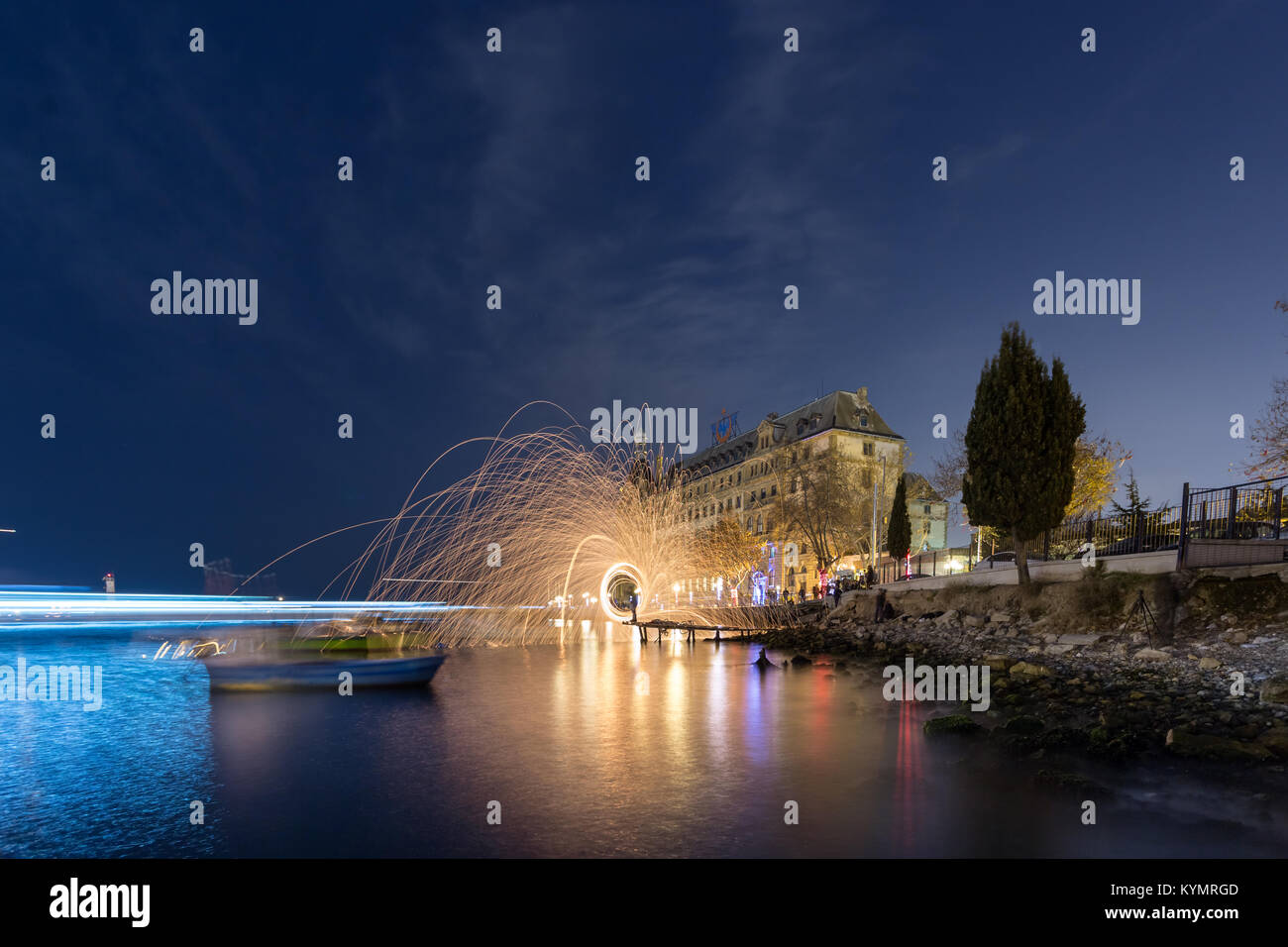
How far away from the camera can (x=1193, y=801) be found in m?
10.8

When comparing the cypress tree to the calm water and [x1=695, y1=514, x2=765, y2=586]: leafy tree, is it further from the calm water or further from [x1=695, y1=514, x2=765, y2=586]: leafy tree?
the calm water

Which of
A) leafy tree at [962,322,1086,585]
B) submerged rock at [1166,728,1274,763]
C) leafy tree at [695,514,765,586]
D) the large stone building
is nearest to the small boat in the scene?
submerged rock at [1166,728,1274,763]

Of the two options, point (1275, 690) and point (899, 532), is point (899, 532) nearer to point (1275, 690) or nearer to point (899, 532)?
point (899, 532)

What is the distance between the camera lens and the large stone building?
71.6 m

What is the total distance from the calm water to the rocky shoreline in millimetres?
1367

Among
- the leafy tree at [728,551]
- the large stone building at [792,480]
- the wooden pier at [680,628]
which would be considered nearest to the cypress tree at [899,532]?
the large stone building at [792,480]

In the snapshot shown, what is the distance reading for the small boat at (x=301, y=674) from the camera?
25.0 m

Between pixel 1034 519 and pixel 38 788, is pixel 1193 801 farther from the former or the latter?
pixel 1034 519

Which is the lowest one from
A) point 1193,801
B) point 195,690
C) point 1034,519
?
point 195,690

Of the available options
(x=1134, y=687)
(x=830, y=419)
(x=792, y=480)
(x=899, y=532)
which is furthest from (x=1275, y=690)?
(x=830, y=419)

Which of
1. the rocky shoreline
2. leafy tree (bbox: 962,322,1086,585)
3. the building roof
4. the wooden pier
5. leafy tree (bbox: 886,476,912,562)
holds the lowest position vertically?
the wooden pier
